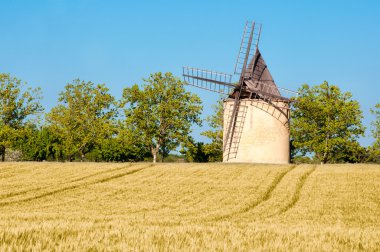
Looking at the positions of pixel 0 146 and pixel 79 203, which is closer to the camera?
pixel 79 203

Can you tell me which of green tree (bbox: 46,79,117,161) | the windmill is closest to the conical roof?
the windmill

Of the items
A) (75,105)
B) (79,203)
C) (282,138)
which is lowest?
(79,203)

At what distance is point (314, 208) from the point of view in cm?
2469

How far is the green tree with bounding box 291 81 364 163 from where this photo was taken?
218 ft

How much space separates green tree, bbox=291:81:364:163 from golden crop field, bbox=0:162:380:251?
25.6 m

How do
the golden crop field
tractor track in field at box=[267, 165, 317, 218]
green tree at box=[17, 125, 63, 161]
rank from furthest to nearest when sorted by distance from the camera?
1. green tree at box=[17, 125, 63, 161]
2. tractor track in field at box=[267, 165, 317, 218]
3. the golden crop field

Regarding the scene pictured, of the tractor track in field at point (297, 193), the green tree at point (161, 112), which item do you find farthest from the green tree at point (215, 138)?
the tractor track in field at point (297, 193)

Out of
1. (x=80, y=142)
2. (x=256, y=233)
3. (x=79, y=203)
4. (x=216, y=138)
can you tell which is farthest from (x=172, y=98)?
(x=256, y=233)

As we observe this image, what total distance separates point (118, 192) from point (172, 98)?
44626mm

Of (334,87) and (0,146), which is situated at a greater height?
(334,87)

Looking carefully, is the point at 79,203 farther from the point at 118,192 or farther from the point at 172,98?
the point at 172,98

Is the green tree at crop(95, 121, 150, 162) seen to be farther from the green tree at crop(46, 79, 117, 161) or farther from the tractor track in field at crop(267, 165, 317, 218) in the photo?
the tractor track in field at crop(267, 165, 317, 218)

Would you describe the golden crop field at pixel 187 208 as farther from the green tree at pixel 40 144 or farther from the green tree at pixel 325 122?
the green tree at pixel 40 144

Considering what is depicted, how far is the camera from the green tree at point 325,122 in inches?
2616
